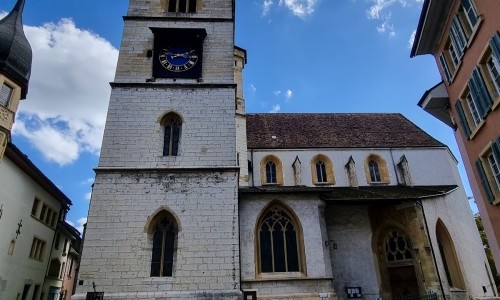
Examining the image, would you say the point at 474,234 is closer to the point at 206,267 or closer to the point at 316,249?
the point at 316,249

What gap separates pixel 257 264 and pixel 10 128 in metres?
12.7

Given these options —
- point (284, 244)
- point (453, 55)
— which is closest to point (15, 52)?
point (284, 244)

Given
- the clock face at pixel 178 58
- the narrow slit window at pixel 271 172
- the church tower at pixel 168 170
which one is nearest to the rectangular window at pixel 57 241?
the church tower at pixel 168 170

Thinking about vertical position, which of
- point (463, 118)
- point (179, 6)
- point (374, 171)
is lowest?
point (463, 118)

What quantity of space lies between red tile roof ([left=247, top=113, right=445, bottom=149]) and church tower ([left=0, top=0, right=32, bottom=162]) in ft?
43.6

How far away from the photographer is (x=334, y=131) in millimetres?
25609

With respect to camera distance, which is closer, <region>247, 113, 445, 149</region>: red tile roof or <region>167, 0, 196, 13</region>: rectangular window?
<region>167, 0, 196, 13</region>: rectangular window

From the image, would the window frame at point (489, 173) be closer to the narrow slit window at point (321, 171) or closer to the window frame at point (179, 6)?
the narrow slit window at point (321, 171)

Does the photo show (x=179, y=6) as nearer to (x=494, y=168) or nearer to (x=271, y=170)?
(x=271, y=170)

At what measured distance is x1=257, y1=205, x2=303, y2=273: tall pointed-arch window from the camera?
1356 cm

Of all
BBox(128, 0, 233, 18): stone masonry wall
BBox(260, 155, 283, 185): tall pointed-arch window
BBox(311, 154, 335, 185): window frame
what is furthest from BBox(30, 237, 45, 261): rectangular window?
BBox(311, 154, 335, 185): window frame

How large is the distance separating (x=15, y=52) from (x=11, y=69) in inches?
41.9

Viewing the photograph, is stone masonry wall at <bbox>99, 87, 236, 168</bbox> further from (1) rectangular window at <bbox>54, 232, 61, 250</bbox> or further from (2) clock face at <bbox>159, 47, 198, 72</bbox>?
(1) rectangular window at <bbox>54, 232, 61, 250</bbox>

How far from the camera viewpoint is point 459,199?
63.9 ft
